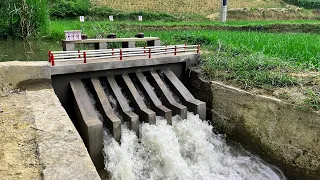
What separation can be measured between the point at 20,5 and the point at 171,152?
802 cm

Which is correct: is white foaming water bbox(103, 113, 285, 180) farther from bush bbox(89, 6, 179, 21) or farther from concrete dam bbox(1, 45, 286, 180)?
bush bbox(89, 6, 179, 21)

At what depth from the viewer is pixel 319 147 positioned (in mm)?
5316

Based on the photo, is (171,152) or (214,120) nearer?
(171,152)

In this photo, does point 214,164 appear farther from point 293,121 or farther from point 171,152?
point 293,121

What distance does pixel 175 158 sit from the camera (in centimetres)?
597

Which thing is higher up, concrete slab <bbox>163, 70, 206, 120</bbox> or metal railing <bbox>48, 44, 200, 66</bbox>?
metal railing <bbox>48, 44, 200, 66</bbox>

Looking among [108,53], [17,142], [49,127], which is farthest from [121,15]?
[17,142]

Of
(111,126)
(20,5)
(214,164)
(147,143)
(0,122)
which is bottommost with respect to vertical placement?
(214,164)

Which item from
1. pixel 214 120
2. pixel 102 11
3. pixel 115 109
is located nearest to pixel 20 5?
pixel 115 109

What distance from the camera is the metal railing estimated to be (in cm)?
660

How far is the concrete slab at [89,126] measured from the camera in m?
5.62

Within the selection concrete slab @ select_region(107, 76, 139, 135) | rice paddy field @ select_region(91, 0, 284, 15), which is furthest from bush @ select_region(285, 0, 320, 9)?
concrete slab @ select_region(107, 76, 139, 135)

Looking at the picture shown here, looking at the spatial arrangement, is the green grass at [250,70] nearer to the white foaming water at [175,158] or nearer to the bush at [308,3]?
the white foaming water at [175,158]

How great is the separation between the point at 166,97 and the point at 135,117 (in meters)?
1.37
